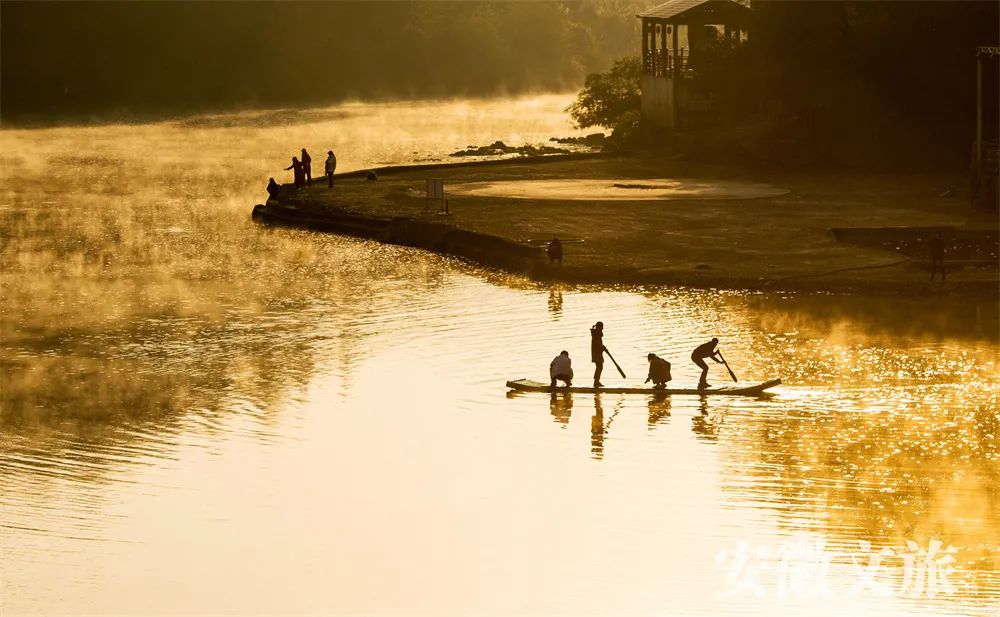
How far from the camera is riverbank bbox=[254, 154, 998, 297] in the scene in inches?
1531

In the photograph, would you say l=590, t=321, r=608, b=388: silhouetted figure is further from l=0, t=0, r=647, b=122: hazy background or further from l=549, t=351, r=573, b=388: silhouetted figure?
l=0, t=0, r=647, b=122: hazy background

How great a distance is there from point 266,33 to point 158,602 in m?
116

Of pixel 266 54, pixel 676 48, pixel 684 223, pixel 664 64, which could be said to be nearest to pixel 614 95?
pixel 676 48

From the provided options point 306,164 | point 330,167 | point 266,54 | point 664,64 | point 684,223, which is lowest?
point 684,223

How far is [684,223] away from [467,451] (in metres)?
23.9

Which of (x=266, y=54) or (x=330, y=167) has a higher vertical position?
(x=266, y=54)

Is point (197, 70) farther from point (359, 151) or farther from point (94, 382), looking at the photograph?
point (94, 382)

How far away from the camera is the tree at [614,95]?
84.2 m

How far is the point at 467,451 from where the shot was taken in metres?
24.0

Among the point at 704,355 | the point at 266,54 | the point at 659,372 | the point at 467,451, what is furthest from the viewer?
the point at 266,54

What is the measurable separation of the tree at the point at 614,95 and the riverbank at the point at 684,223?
20745 millimetres

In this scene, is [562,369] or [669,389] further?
[562,369]

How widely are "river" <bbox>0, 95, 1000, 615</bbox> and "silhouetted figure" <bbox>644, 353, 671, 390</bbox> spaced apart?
42 cm

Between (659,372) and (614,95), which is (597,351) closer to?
(659,372)
